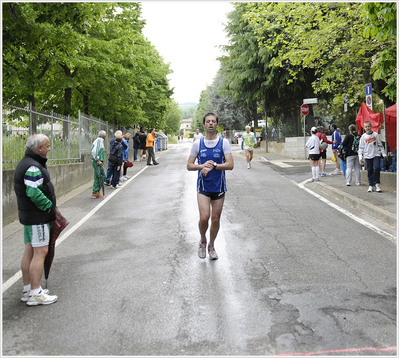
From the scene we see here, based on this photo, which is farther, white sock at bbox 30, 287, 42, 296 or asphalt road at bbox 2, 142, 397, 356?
white sock at bbox 30, 287, 42, 296

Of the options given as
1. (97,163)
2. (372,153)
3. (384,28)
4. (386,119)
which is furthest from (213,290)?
(386,119)

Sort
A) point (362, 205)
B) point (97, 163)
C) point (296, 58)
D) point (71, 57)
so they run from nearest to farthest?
1. point (362, 205)
2. point (97, 163)
3. point (296, 58)
4. point (71, 57)

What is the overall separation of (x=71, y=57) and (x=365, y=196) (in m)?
10.9

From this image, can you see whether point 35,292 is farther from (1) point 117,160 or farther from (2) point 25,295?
(1) point 117,160

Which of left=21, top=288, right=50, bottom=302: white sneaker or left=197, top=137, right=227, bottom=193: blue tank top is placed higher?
left=197, top=137, right=227, bottom=193: blue tank top

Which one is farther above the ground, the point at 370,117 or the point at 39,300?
the point at 370,117

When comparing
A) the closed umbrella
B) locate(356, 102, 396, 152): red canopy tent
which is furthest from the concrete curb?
the closed umbrella

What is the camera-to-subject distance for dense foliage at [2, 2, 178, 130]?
29.5 feet

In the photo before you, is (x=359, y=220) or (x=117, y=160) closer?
(x=359, y=220)

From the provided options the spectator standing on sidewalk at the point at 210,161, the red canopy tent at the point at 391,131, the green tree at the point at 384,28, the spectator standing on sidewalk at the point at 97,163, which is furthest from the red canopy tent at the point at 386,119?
the spectator standing on sidewalk at the point at 210,161

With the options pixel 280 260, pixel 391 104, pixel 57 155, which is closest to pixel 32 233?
pixel 280 260

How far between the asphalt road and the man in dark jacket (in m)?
0.21

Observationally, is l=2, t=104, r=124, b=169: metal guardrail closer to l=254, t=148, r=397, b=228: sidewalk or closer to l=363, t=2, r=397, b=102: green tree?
l=363, t=2, r=397, b=102: green tree

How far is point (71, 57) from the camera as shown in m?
16.5
